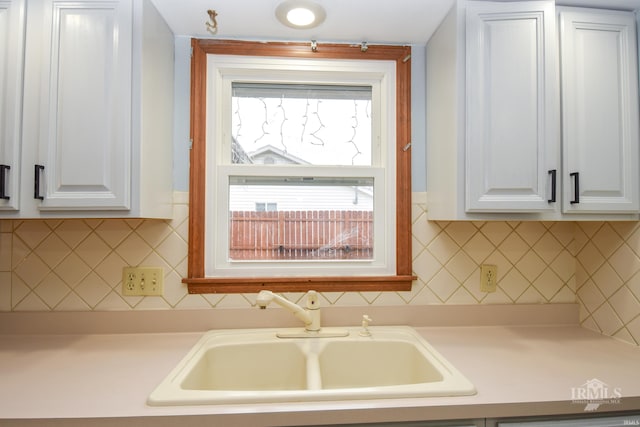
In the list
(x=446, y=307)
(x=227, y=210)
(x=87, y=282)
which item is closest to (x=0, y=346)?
(x=87, y=282)

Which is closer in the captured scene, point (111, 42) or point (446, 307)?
point (111, 42)

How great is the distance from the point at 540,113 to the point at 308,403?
4.08 ft

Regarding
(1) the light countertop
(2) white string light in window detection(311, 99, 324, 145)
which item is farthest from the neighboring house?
(1) the light countertop

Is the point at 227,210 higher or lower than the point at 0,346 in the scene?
higher

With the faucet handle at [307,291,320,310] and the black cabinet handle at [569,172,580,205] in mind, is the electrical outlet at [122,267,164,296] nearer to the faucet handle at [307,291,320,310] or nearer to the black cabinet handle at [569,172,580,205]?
the faucet handle at [307,291,320,310]

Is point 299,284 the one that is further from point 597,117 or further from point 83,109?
point 597,117

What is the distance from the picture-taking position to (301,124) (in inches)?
63.3

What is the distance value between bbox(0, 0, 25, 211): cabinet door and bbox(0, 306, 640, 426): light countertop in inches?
21.9

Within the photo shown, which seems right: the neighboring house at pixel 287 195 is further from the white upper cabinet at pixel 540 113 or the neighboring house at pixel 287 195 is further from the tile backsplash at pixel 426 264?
the white upper cabinet at pixel 540 113

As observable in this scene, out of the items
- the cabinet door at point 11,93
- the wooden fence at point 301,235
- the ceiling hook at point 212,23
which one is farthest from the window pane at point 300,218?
the cabinet door at point 11,93

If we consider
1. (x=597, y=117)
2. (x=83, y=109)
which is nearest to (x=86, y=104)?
(x=83, y=109)

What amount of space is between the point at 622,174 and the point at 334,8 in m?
1.26

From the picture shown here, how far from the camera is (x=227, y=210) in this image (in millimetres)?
1543

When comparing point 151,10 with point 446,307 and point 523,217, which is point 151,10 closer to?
point 523,217
